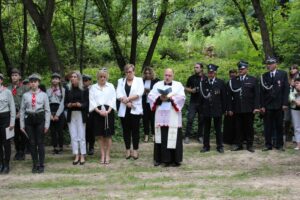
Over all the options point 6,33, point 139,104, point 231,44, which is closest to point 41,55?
point 6,33

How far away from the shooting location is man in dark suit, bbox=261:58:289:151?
1084 centimetres

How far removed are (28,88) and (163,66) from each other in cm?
1466

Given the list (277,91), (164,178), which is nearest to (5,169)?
(164,178)

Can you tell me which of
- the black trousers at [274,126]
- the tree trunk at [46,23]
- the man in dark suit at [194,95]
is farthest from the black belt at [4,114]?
the black trousers at [274,126]

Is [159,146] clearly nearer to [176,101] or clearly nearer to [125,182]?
[176,101]

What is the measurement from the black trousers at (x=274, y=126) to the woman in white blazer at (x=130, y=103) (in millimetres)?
2989

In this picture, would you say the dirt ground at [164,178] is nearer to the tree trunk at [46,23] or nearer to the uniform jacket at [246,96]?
the uniform jacket at [246,96]

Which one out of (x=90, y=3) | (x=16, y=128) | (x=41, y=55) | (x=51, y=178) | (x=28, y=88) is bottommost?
(x=51, y=178)

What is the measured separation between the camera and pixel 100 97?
10.2 meters

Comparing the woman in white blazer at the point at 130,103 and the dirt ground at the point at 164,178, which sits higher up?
the woman in white blazer at the point at 130,103

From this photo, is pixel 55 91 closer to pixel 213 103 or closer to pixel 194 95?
pixel 194 95

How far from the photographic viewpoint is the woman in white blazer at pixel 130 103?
407 inches

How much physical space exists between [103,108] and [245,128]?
3.37 metres

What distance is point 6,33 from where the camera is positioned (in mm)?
20031
